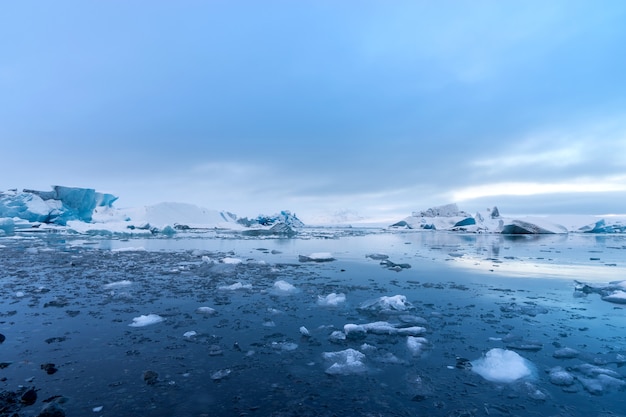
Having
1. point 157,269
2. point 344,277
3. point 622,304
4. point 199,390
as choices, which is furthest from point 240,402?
point 157,269

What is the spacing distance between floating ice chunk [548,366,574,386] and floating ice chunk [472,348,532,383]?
0.17 metres

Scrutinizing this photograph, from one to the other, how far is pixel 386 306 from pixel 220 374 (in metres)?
2.99

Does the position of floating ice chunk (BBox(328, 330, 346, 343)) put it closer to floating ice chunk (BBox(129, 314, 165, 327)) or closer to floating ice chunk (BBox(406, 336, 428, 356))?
floating ice chunk (BBox(406, 336, 428, 356))

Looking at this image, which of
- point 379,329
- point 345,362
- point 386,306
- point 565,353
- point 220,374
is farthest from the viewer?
point 386,306

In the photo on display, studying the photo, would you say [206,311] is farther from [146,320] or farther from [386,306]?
[386,306]

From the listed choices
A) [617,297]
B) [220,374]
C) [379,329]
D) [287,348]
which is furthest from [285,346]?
[617,297]

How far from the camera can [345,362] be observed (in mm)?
3322

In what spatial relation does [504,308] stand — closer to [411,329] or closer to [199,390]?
[411,329]

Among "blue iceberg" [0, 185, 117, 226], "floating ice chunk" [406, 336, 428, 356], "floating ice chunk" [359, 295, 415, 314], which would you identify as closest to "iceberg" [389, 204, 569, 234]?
Result: "floating ice chunk" [359, 295, 415, 314]

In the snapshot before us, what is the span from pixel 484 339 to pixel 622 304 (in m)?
4.02

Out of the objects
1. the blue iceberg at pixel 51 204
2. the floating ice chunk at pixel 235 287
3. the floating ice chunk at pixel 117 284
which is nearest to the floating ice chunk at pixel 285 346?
the floating ice chunk at pixel 235 287

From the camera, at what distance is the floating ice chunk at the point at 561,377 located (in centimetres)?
297

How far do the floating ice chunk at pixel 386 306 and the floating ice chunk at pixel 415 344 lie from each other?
120 centimetres

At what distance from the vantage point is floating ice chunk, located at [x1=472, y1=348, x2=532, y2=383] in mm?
3048
